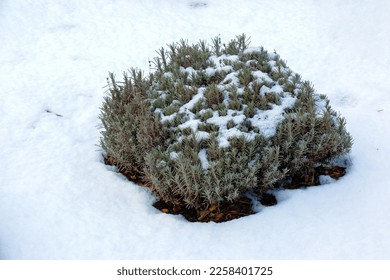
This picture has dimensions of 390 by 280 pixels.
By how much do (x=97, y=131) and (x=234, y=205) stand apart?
2.17 m

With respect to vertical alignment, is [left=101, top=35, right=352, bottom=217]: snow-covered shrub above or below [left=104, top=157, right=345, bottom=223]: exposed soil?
above

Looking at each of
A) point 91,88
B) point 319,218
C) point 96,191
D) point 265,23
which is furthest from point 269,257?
point 265,23

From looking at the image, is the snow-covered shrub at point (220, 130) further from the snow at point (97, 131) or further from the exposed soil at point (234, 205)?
the snow at point (97, 131)

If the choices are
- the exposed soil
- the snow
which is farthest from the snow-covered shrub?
the snow

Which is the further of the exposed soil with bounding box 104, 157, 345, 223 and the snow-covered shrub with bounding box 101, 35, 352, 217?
the exposed soil with bounding box 104, 157, 345, 223

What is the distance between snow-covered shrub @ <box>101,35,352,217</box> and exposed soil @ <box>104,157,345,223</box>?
7 centimetres

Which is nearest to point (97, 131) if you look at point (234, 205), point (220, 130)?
point (220, 130)

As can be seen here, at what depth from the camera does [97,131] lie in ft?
18.5

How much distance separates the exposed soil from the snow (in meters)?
0.10

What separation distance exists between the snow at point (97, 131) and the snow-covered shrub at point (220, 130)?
340mm

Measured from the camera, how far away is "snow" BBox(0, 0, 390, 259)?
4023 millimetres

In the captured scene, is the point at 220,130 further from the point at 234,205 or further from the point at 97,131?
the point at 97,131

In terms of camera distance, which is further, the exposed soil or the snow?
the exposed soil

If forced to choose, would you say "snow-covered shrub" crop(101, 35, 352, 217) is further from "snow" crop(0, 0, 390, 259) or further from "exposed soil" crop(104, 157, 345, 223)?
"snow" crop(0, 0, 390, 259)
